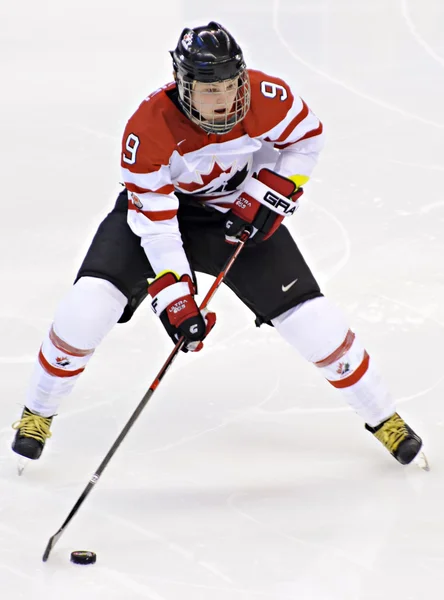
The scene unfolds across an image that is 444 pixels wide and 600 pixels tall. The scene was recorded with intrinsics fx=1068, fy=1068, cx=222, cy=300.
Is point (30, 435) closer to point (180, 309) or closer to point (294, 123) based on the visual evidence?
point (180, 309)

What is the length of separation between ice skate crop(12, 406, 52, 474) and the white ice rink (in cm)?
7

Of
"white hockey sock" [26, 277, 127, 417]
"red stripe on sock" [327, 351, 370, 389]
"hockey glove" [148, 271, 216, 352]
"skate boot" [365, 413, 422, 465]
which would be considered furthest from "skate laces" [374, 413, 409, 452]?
"white hockey sock" [26, 277, 127, 417]

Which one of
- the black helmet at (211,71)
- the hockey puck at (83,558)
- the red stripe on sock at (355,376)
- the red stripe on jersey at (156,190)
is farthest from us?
the red stripe on sock at (355,376)

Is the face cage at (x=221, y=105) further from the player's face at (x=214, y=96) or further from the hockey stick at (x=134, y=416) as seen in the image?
the hockey stick at (x=134, y=416)

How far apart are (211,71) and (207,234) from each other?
19.6 inches

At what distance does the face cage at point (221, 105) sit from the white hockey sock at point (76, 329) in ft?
1.62

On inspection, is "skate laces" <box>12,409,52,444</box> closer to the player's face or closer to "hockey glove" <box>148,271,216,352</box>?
"hockey glove" <box>148,271,216,352</box>


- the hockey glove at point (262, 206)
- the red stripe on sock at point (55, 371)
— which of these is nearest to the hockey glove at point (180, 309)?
the hockey glove at point (262, 206)

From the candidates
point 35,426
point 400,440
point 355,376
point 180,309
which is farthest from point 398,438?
point 35,426

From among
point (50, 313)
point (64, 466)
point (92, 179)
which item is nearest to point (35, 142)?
point (92, 179)

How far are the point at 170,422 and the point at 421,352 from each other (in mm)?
874

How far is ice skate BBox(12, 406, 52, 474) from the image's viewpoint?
9.58 feet

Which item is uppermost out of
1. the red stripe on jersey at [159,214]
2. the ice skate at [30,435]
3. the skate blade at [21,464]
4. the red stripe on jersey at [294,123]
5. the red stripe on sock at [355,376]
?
the red stripe on jersey at [294,123]

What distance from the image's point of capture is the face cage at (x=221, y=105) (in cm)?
268
